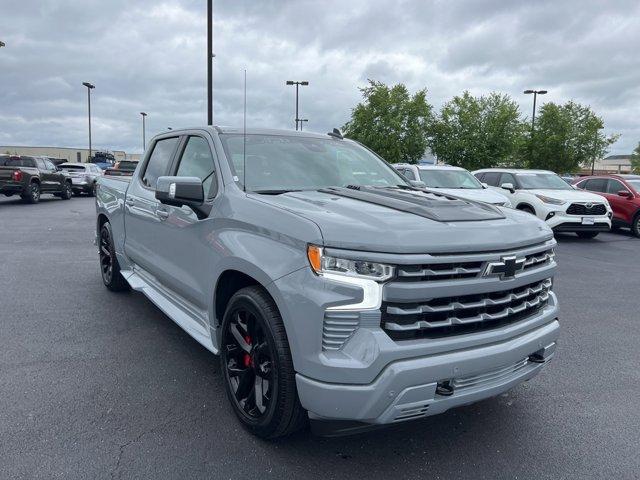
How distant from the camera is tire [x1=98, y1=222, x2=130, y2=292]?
5977 mm

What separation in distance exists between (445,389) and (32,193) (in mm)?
20602

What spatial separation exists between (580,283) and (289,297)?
6.48 meters

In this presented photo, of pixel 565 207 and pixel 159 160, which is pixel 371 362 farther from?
pixel 565 207

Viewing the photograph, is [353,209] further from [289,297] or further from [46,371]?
[46,371]

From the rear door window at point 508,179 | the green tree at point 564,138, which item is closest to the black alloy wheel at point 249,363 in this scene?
the rear door window at point 508,179

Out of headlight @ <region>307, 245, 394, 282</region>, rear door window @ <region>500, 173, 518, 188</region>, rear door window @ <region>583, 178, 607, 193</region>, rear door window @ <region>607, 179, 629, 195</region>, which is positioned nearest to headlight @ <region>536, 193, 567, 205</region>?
rear door window @ <region>500, 173, 518, 188</region>

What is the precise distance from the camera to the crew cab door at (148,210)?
14.4 ft

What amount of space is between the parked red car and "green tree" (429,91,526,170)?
16.0 m

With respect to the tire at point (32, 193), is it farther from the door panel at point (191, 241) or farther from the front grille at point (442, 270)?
the front grille at point (442, 270)

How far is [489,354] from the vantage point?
257 centimetres

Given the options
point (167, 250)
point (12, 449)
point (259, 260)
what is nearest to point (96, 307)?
point (167, 250)

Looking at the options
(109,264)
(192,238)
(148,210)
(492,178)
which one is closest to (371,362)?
(192,238)

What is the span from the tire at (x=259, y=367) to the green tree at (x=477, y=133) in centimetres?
2943

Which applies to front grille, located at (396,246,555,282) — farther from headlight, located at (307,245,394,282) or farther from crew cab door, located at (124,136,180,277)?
crew cab door, located at (124,136,180,277)
